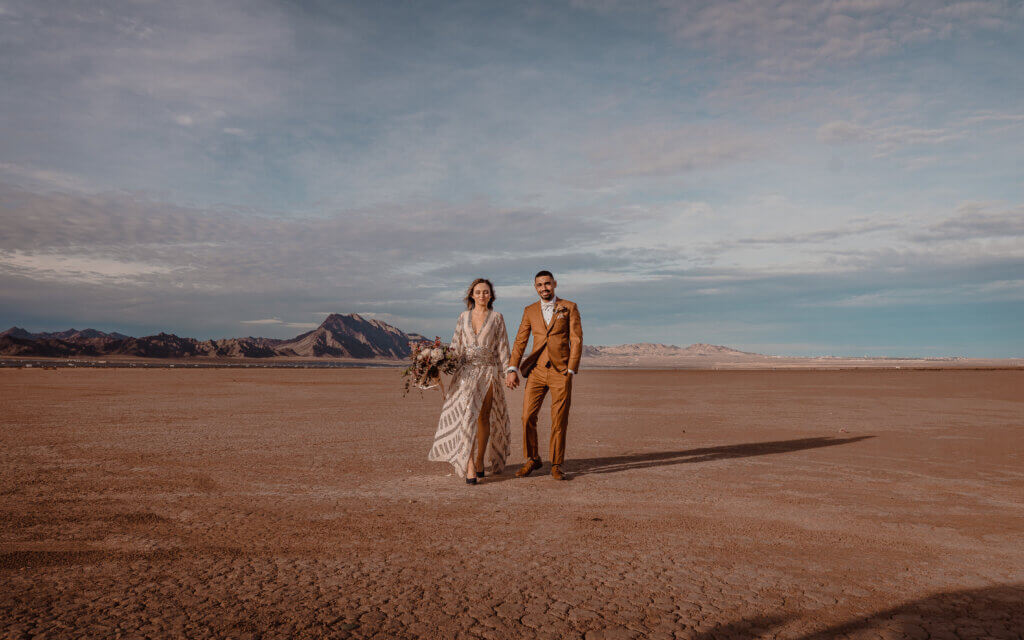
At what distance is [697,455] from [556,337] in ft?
11.0

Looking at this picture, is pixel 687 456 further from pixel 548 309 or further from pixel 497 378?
pixel 497 378

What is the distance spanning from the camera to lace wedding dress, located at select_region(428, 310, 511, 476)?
23.4 feet

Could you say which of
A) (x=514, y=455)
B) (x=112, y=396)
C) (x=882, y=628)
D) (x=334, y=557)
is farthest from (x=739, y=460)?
(x=112, y=396)

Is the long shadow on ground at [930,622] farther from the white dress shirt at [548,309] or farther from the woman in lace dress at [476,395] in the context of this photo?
the white dress shirt at [548,309]

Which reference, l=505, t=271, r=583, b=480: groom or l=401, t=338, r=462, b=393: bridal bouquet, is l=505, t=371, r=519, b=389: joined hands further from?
l=401, t=338, r=462, b=393: bridal bouquet

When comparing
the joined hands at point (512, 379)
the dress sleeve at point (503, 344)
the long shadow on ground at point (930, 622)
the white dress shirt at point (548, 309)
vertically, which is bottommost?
the long shadow on ground at point (930, 622)

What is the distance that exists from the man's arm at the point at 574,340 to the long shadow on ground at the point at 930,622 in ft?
13.9

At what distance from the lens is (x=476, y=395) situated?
283 inches

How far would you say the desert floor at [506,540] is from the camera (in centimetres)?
340

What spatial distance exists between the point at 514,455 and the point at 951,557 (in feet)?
18.8

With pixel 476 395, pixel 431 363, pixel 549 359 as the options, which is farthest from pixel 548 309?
pixel 431 363

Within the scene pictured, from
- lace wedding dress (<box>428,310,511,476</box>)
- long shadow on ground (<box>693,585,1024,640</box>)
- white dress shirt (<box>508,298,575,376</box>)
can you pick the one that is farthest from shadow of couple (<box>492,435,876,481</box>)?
long shadow on ground (<box>693,585,1024,640</box>)

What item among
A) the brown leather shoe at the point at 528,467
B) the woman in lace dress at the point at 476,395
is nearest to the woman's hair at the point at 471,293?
the woman in lace dress at the point at 476,395

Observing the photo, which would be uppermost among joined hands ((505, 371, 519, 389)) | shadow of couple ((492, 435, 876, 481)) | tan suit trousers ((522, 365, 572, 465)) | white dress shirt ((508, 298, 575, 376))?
white dress shirt ((508, 298, 575, 376))
